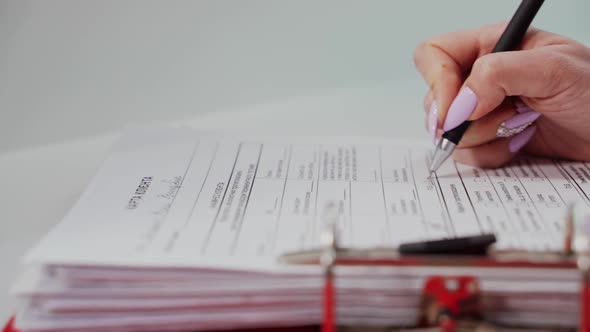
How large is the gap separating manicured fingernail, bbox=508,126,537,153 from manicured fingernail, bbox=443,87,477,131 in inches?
3.0

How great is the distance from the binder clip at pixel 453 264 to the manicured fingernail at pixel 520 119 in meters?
0.23

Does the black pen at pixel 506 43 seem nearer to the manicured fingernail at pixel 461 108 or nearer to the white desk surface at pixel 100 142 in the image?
the manicured fingernail at pixel 461 108

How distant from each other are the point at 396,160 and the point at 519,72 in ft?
0.45

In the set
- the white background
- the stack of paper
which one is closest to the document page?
the stack of paper

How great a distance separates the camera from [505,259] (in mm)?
473

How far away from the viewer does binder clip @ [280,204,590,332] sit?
47cm

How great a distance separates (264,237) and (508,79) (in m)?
0.24

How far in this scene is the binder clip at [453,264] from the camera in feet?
1.54

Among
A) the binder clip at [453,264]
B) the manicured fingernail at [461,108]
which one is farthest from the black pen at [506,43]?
the binder clip at [453,264]

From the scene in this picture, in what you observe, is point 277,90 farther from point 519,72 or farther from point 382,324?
point 382,324

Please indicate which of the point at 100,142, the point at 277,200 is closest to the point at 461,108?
the point at 277,200

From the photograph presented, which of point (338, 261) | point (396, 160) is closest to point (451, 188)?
point (396, 160)

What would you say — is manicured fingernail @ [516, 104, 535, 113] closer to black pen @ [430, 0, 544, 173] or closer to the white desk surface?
black pen @ [430, 0, 544, 173]

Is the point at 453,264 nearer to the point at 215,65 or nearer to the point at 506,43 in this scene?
the point at 506,43
